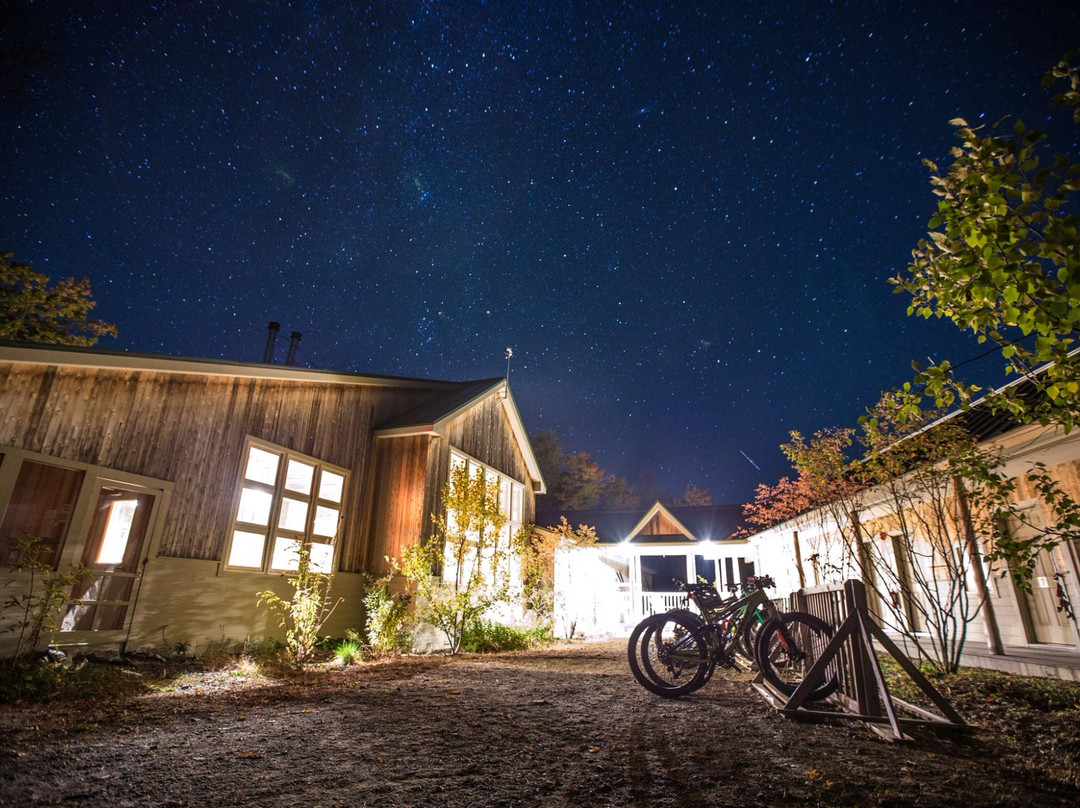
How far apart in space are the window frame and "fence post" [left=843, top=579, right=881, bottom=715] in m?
7.56

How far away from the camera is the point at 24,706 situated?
4191 millimetres

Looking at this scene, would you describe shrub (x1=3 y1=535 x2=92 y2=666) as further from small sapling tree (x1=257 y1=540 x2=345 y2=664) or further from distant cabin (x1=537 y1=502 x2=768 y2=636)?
distant cabin (x1=537 y1=502 x2=768 y2=636)

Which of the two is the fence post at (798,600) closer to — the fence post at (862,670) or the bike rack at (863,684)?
the bike rack at (863,684)

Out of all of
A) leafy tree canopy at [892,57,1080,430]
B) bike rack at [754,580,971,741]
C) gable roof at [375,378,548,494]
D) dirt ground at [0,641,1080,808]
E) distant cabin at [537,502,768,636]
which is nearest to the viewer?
leafy tree canopy at [892,57,1080,430]

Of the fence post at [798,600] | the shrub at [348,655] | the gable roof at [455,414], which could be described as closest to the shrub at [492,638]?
the shrub at [348,655]

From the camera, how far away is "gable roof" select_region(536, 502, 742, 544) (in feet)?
61.6

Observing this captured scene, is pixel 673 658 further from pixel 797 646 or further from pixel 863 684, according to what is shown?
pixel 863 684

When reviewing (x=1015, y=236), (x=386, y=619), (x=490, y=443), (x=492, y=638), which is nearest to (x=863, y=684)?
(x=1015, y=236)

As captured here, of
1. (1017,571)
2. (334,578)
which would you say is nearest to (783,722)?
(1017,571)

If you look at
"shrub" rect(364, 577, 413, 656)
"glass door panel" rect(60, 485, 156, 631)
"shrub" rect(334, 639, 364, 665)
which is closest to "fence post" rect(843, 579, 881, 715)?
"shrub" rect(334, 639, 364, 665)

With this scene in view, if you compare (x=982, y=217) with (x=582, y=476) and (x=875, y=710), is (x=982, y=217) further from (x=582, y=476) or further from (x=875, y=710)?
(x=582, y=476)

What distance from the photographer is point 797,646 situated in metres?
5.63

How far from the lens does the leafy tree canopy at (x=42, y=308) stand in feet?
40.7

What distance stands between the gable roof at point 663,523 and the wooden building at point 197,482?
979cm
